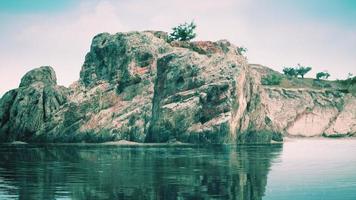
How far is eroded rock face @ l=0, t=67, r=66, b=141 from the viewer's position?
429 feet

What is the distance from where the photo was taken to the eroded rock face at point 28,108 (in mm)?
130875

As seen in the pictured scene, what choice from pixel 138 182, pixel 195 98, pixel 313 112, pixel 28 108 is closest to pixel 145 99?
pixel 195 98

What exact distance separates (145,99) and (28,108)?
30299 mm

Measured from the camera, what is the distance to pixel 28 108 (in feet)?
436

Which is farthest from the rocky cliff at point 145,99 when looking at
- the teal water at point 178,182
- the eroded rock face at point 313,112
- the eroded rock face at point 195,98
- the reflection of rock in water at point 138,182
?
the teal water at point 178,182

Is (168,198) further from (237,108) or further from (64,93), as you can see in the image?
(64,93)

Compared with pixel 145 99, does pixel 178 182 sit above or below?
below

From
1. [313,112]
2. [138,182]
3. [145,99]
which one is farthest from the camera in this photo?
[313,112]

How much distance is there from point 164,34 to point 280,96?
55743mm

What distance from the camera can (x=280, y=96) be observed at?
189m

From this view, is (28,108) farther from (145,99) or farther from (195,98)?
(195,98)

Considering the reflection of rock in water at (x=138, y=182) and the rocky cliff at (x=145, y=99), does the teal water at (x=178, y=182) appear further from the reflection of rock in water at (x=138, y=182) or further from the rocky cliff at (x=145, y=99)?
the rocky cliff at (x=145, y=99)

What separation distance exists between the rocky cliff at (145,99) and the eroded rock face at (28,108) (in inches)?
9.8

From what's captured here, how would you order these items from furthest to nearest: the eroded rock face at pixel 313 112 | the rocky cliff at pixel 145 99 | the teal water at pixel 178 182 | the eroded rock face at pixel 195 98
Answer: the eroded rock face at pixel 313 112 < the rocky cliff at pixel 145 99 < the eroded rock face at pixel 195 98 < the teal water at pixel 178 182
